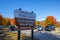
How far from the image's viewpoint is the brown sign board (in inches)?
336

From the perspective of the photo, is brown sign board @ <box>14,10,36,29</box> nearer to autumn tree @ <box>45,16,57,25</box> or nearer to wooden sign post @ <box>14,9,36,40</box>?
wooden sign post @ <box>14,9,36,40</box>

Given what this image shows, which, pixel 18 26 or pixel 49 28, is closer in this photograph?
pixel 18 26

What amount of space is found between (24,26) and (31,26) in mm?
1350

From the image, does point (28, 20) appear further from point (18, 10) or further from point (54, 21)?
point (54, 21)

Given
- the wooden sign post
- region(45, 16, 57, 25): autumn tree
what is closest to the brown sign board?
the wooden sign post

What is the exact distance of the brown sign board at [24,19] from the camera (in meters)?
8.55

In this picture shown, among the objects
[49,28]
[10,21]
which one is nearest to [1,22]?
[10,21]

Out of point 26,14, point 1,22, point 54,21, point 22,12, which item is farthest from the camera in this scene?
point 54,21

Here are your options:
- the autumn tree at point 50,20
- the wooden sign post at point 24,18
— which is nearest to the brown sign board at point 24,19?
the wooden sign post at point 24,18

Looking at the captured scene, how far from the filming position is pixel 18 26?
8.78 metres

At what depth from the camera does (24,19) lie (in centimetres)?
938

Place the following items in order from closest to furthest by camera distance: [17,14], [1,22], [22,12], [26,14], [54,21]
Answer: [17,14]
[22,12]
[26,14]
[1,22]
[54,21]

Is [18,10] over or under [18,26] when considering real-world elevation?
over

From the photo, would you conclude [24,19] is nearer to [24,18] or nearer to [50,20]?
[24,18]
